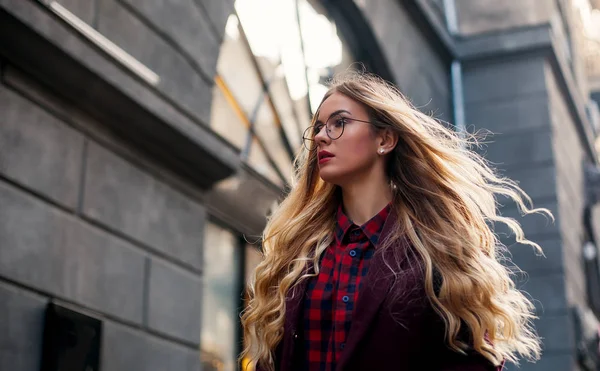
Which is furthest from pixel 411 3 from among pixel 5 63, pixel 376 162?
pixel 376 162

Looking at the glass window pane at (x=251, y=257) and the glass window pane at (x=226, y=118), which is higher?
the glass window pane at (x=226, y=118)

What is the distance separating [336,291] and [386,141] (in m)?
0.68

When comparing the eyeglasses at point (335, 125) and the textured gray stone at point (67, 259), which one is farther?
the textured gray stone at point (67, 259)

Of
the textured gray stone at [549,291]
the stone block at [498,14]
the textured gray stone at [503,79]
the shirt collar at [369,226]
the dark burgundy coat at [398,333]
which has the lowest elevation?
the dark burgundy coat at [398,333]

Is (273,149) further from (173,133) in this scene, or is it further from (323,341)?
(323,341)

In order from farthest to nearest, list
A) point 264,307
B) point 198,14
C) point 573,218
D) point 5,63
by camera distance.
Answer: point 573,218 < point 198,14 < point 5,63 < point 264,307

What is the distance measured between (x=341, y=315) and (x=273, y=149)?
6.47 meters

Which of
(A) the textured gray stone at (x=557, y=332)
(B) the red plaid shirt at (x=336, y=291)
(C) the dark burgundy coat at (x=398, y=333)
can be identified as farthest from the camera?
(A) the textured gray stone at (x=557, y=332)

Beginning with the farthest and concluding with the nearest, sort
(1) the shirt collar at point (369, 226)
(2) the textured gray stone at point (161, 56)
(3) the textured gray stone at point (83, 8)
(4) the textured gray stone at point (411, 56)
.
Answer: (4) the textured gray stone at point (411, 56)
(2) the textured gray stone at point (161, 56)
(3) the textured gray stone at point (83, 8)
(1) the shirt collar at point (369, 226)

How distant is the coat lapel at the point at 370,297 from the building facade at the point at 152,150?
2597 millimetres

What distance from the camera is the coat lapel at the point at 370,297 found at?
297cm

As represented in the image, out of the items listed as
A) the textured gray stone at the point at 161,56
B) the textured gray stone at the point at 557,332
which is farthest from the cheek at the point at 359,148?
the textured gray stone at the point at 557,332

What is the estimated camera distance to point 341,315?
10.2ft

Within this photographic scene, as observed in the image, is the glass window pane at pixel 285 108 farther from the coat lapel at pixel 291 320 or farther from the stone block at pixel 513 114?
the coat lapel at pixel 291 320
